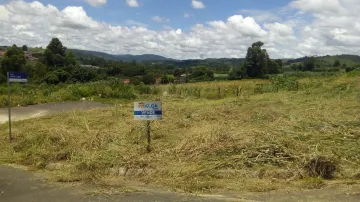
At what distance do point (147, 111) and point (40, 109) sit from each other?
28.7 feet

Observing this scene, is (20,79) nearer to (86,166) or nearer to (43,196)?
(86,166)

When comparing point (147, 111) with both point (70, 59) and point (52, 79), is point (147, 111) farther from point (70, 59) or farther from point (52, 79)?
point (70, 59)

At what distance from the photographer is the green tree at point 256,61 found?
3347cm

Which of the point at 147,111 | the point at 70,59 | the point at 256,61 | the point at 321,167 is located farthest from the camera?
the point at 70,59

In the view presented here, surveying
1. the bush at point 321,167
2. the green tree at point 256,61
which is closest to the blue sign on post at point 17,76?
the bush at point 321,167

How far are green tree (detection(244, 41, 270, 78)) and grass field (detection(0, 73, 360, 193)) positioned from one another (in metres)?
24.9

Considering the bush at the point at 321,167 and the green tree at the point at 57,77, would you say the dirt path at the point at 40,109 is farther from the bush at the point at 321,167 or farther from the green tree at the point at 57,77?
the green tree at the point at 57,77

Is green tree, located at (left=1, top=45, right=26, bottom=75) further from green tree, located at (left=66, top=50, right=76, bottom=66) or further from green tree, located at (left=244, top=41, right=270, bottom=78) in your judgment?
green tree, located at (left=244, top=41, right=270, bottom=78)

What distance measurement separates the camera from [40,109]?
1368cm

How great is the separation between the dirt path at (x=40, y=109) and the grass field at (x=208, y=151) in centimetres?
299

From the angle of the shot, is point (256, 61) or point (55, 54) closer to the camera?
point (256, 61)

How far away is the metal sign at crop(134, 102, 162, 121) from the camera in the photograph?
6.34 meters

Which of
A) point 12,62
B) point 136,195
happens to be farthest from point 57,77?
point 136,195

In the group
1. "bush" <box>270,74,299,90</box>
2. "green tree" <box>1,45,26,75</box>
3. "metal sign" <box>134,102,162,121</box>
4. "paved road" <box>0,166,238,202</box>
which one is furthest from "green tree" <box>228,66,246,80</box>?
"paved road" <box>0,166,238,202</box>
